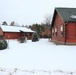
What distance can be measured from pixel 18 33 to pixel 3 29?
4.42 metres

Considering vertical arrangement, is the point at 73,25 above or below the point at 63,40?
above

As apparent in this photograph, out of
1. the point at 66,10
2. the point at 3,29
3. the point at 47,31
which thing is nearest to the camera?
the point at 66,10

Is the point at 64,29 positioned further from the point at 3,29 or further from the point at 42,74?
the point at 3,29

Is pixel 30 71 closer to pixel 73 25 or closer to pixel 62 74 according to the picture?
pixel 62 74

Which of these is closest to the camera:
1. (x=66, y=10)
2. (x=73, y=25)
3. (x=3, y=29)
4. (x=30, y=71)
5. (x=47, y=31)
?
(x=30, y=71)

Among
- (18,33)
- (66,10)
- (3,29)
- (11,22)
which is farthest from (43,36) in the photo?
(11,22)

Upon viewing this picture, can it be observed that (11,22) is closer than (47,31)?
No

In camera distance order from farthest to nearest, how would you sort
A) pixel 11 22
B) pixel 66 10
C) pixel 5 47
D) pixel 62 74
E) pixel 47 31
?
pixel 11 22 → pixel 47 31 → pixel 66 10 → pixel 5 47 → pixel 62 74

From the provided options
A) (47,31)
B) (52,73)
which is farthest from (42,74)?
(47,31)

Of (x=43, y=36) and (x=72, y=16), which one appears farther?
(x=43, y=36)

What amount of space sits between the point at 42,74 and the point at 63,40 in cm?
1662

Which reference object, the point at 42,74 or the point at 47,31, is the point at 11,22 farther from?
the point at 42,74

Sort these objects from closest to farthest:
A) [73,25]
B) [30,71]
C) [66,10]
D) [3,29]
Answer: [30,71], [73,25], [66,10], [3,29]

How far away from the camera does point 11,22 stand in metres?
99.8
